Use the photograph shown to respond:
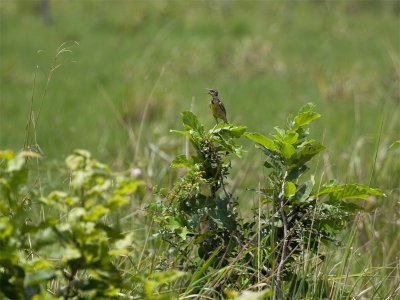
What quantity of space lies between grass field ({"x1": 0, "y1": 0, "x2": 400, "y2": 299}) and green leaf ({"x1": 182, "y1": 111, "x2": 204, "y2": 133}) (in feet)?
2.25

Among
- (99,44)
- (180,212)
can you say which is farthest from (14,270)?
(99,44)

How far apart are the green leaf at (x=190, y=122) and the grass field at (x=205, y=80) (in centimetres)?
68

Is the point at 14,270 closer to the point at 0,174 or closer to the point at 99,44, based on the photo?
the point at 0,174

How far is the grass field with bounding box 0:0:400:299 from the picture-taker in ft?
15.4

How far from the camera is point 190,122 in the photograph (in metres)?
2.33

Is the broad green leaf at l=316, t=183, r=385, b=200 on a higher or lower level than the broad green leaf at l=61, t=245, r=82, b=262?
lower

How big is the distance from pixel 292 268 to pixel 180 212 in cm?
38

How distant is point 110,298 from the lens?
1955 millimetres

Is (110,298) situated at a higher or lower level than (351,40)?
higher

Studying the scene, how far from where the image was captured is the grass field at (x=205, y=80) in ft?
15.4

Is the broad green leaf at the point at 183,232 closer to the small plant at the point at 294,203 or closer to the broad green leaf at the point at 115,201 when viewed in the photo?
the small plant at the point at 294,203

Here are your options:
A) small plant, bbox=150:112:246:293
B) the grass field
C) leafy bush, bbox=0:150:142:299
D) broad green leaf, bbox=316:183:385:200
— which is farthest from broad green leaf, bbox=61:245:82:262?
the grass field

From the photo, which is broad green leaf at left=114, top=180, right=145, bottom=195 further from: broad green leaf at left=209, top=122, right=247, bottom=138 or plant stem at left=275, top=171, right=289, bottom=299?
plant stem at left=275, top=171, right=289, bottom=299

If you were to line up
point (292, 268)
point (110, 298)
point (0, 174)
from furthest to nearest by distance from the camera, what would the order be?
point (292, 268)
point (110, 298)
point (0, 174)
